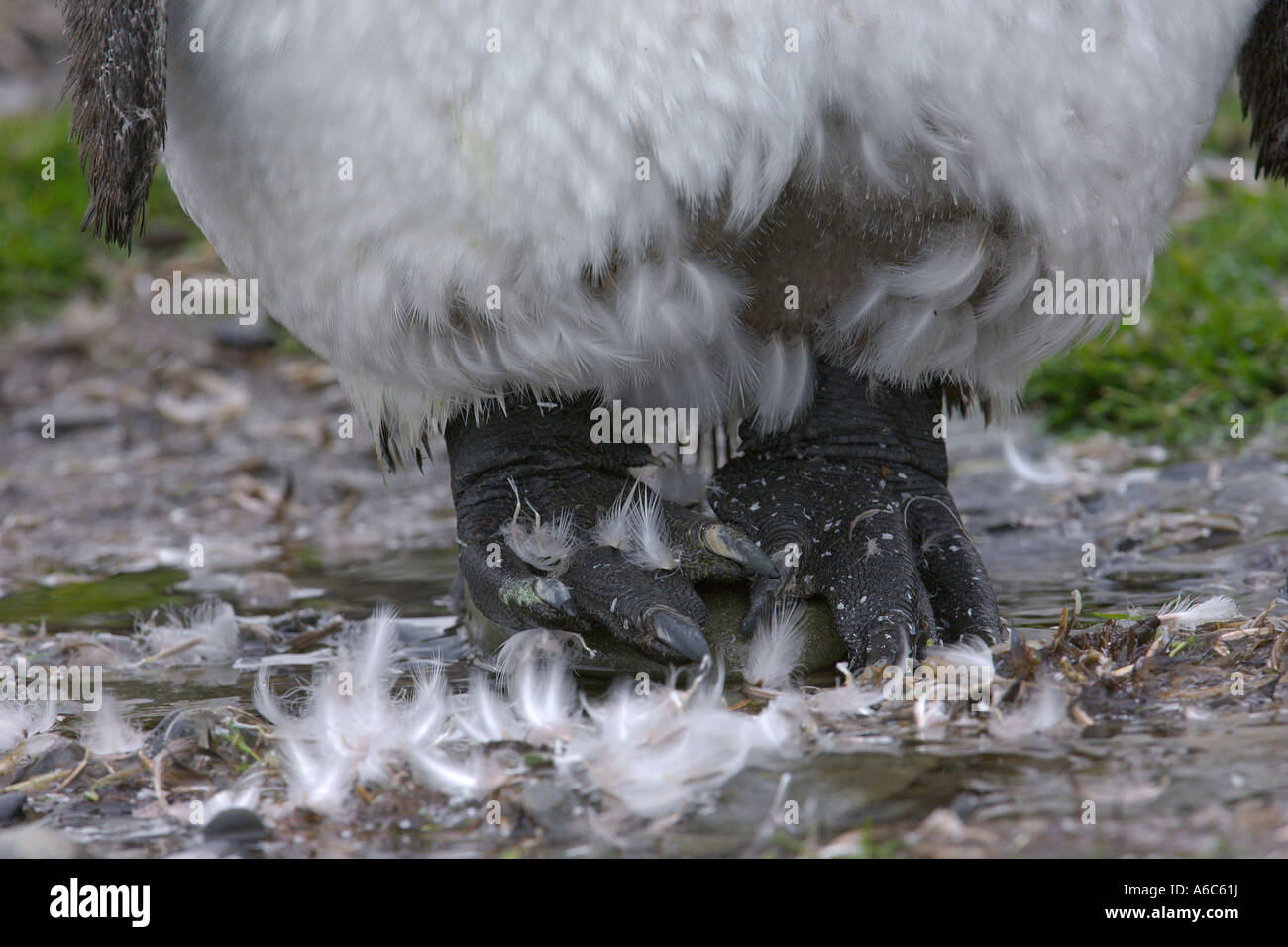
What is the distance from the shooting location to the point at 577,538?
9.27 feet

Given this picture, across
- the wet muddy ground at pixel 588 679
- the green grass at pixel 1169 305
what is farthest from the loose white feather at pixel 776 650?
the green grass at pixel 1169 305

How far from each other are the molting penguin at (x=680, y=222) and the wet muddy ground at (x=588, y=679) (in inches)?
11.0

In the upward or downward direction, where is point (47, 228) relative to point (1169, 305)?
upward

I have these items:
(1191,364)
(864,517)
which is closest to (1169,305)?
(1191,364)

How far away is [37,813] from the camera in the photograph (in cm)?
220

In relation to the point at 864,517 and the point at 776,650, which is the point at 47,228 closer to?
the point at 864,517

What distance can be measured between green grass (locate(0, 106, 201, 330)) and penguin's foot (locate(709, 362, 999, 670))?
5.43 m

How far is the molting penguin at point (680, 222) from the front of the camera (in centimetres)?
232

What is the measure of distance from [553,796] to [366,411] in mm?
1207

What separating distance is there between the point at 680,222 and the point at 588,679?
840 millimetres

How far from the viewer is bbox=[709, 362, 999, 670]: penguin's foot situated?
105 inches

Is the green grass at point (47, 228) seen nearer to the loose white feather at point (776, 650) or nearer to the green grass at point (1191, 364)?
the green grass at point (1191, 364)

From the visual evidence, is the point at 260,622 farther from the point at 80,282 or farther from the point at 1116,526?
the point at 80,282
